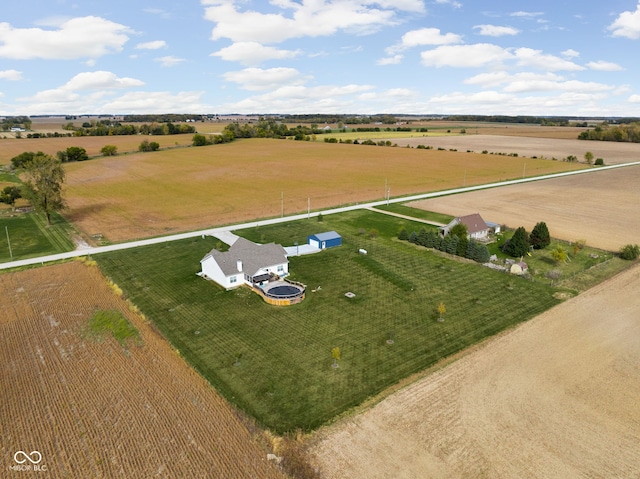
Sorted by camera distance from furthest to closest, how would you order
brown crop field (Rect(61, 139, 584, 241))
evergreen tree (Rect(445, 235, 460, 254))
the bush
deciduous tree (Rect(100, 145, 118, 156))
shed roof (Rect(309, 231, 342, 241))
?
deciduous tree (Rect(100, 145, 118, 156)) → brown crop field (Rect(61, 139, 584, 241)) → shed roof (Rect(309, 231, 342, 241)) → evergreen tree (Rect(445, 235, 460, 254)) → the bush

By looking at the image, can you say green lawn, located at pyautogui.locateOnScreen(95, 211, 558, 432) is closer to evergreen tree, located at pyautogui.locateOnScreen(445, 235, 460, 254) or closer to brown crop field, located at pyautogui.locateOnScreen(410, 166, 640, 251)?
evergreen tree, located at pyautogui.locateOnScreen(445, 235, 460, 254)

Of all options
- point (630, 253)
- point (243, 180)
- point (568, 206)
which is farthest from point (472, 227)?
point (243, 180)

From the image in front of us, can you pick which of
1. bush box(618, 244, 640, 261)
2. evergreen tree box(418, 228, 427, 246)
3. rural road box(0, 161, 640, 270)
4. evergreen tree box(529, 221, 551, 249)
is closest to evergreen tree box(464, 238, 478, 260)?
evergreen tree box(418, 228, 427, 246)

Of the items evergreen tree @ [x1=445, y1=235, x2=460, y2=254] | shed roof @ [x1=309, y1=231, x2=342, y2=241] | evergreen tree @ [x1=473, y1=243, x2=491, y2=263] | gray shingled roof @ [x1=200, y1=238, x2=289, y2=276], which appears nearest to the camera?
gray shingled roof @ [x1=200, y1=238, x2=289, y2=276]

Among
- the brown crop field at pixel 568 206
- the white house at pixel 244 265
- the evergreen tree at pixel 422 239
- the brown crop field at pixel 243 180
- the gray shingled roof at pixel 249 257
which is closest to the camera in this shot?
the white house at pixel 244 265

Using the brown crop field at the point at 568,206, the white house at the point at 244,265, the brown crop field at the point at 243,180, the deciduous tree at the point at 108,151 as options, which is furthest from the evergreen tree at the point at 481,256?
the deciduous tree at the point at 108,151

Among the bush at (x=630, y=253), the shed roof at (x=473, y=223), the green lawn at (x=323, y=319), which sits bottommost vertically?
the green lawn at (x=323, y=319)

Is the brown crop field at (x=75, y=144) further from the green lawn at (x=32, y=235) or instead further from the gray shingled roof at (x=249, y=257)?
the gray shingled roof at (x=249, y=257)
